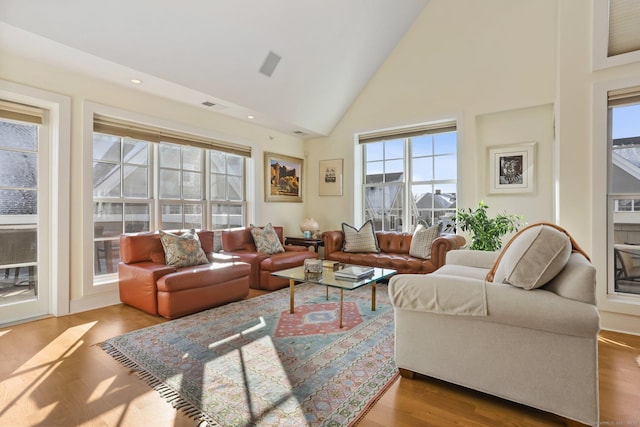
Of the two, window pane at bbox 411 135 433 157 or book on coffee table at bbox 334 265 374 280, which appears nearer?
book on coffee table at bbox 334 265 374 280

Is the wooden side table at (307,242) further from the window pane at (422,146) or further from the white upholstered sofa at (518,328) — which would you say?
the white upholstered sofa at (518,328)

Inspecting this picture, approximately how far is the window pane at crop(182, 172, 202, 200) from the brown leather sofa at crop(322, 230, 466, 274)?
6.59 feet

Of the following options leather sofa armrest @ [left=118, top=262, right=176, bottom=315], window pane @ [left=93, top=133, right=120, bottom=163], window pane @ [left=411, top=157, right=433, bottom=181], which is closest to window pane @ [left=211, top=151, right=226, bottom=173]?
window pane @ [left=93, top=133, right=120, bottom=163]

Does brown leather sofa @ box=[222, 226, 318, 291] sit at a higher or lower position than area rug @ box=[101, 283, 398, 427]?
higher

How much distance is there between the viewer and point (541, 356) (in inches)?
64.4

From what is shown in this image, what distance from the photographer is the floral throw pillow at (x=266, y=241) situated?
4668 mm

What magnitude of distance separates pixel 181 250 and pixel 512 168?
4328 millimetres

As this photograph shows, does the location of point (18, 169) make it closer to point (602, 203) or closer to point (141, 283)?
point (141, 283)

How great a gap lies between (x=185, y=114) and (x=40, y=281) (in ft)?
8.25

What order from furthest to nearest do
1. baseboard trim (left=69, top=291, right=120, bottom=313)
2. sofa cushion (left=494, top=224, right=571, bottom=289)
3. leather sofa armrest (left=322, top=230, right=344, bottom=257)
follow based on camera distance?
leather sofa armrest (left=322, top=230, right=344, bottom=257) < baseboard trim (left=69, top=291, right=120, bottom=313) < sofa cushion (left=494, top=224, right=571, bottom=289)

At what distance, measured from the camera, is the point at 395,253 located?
16.2 ft

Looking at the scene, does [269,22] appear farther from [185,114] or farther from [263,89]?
[185,114]

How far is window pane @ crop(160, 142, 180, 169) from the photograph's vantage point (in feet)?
14.0

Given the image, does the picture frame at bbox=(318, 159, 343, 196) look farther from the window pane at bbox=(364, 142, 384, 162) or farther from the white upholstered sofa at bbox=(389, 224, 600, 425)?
the white upholstered sofa at bbox=(389, 224, 600, 425)
